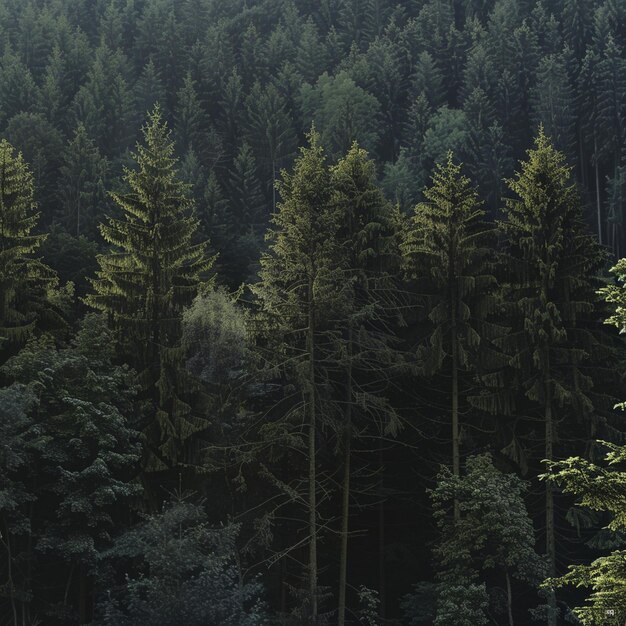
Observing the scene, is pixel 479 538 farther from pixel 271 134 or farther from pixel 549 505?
pixel 271 134

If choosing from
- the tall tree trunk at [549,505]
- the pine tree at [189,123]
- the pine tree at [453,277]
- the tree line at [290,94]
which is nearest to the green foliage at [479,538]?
the tall tree trunk at [549,505]

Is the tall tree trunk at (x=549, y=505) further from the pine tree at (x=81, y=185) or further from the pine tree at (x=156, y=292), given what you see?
the pine tree at (x=81, y=185)

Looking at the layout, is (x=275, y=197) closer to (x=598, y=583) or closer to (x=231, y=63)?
(x=231, y=63)

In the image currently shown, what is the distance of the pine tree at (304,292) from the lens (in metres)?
30.3

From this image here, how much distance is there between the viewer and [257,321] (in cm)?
3072

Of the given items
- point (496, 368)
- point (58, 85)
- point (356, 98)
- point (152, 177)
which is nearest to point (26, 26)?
point (58, 85)

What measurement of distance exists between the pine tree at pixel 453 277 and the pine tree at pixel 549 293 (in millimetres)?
1060

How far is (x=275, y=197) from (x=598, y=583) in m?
86.4

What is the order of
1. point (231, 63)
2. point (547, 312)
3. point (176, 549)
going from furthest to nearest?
point (231, 63) → point (547, 312) → point (176, 549)

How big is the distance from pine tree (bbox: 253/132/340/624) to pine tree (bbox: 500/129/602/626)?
26.3ft

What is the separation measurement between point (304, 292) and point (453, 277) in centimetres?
730

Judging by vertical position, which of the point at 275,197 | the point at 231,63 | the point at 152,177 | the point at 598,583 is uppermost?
the point at 231,63

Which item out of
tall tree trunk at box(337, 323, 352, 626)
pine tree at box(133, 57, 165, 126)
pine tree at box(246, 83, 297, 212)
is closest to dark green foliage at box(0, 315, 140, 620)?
tall tree trunk at box(337, 323, 352, 626)

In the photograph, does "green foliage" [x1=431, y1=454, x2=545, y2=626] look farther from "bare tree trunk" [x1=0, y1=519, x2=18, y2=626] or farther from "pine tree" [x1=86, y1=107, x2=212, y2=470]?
"bare tree trunk" [x1=0, y1=519, x2=18, y2=626]
